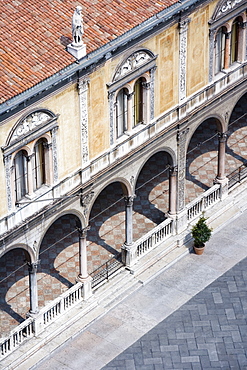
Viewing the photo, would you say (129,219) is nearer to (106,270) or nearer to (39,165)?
(106,270)

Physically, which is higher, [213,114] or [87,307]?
[213,114]

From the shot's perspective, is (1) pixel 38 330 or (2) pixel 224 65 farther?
(2) pixel 224 65

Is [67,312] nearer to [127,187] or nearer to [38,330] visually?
[38,330]

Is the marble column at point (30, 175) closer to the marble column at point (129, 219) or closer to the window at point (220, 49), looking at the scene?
the marble column at point (129, 219)

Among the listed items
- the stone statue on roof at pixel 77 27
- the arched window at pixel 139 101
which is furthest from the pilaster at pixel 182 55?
the stone statue on roof at pixel 77 27

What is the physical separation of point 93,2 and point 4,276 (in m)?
13.0

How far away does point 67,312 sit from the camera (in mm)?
50312

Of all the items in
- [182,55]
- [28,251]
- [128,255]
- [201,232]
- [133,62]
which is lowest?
[28,251]

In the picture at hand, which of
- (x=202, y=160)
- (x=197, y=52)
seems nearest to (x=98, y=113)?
(x=197, y=52)

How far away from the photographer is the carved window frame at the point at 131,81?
4803 cm

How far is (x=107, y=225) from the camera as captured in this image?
55375 mm

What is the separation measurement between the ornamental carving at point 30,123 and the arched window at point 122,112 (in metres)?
4.63

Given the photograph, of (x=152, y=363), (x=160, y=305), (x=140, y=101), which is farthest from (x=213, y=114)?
(x=152, y=363)

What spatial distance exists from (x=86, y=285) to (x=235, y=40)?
13810mm
